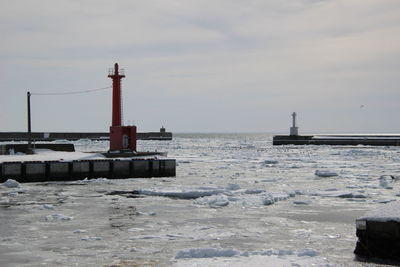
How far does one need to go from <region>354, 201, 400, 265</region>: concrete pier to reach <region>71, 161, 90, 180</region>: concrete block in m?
19.2

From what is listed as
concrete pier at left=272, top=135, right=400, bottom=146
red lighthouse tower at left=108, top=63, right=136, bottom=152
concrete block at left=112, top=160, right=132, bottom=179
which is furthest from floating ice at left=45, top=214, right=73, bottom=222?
concrete pier at left=272, top=135, right=400, bottom=146

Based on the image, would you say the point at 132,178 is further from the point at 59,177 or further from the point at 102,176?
the point at 59,177

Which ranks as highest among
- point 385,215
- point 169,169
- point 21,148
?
point 21,148

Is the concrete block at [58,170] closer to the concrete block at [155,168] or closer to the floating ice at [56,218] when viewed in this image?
the concrete block at [155,168]

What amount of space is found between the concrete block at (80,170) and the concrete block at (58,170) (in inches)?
12.1

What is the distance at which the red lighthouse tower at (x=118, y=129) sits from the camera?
119ft

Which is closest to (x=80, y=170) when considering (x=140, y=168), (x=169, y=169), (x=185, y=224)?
(x=140, y=168)

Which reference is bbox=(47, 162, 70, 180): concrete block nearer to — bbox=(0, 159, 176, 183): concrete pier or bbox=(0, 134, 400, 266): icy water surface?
bbox=(0, 159, 176, 183): concrete pier

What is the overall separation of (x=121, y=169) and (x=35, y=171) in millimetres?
4544

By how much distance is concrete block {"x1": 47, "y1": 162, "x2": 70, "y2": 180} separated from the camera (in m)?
26.3

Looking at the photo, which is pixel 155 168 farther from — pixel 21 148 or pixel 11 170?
pixel 21 148

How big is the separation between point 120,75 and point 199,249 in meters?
28.4

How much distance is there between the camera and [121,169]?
2825 centimetres

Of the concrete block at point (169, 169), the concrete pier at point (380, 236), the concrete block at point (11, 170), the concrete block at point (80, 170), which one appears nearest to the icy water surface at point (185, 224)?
the concrete pier at point (380, 236)
